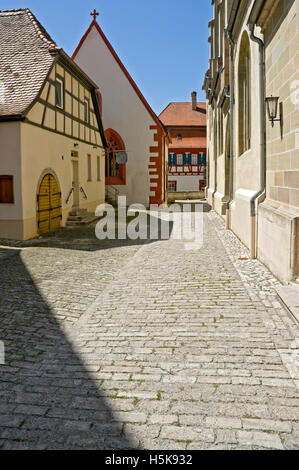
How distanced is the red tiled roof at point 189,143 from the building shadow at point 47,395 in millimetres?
44714

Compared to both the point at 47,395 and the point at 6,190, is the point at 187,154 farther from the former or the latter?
the point at 47,395

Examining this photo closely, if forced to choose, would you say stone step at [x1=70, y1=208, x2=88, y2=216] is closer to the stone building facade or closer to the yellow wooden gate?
the yellow wooden gate

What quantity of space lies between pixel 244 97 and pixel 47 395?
11.9 meters

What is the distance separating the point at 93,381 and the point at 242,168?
9917 millimetres

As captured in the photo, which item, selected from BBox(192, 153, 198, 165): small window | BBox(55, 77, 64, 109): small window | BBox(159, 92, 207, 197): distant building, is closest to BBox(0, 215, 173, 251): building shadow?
BBox(55, 77, 64, 109): small window

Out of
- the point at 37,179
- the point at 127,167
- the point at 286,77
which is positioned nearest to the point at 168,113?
the point at 127,167

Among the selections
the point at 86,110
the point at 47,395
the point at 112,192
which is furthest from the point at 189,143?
the point at 47,395

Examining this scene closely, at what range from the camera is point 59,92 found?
1609cm

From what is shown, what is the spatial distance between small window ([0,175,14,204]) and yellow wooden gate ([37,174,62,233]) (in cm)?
126

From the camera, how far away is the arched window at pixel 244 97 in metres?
12.9

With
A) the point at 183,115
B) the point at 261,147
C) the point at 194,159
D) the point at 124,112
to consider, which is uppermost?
the point at 183,115

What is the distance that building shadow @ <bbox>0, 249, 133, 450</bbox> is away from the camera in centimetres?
290

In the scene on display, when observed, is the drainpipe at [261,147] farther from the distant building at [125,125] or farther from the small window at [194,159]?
the small window at [194,159]
